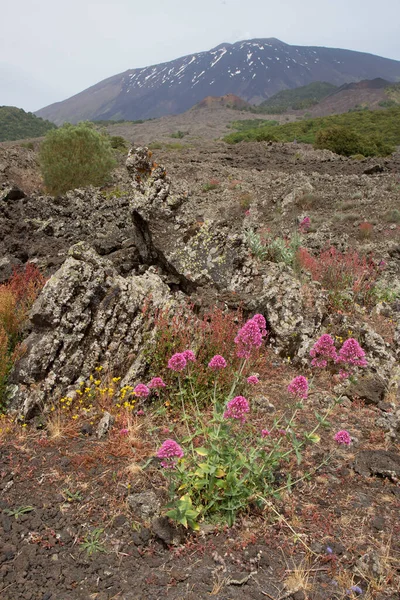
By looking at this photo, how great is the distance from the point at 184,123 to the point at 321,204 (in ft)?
293

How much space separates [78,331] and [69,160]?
14.9 metres

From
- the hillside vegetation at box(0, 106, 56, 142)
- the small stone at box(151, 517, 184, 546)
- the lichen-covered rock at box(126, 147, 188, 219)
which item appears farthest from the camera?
the hillside vegetation at box(0, 106, 56, 142)

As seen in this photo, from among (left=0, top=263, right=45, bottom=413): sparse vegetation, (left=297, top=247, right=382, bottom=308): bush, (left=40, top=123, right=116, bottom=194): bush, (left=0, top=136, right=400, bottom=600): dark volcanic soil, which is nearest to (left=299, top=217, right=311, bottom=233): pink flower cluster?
(left=297, top=247, right=382, bottom=308): bush

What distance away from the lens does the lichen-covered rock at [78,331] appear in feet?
13.3

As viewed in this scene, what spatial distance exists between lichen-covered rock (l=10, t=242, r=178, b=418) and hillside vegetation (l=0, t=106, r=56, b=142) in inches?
3592

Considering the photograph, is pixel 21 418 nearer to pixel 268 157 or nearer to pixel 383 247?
pixel 383 247

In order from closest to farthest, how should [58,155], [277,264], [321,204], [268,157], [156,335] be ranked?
1. [156,335]
2. [277,264]
3. [321,204]
4. [58,155]
5. [268,157]

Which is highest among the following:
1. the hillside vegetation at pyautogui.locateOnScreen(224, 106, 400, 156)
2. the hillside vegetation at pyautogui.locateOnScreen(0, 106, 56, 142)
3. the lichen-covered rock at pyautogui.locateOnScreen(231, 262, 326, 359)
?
the hillside vegetation at pyautogui.locateOnScreen(0, 106, 56, 142)

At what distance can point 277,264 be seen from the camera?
6.36 m

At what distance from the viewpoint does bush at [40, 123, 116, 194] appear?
1722 cm

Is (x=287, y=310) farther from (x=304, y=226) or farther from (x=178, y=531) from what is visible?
(x=304, y=226)

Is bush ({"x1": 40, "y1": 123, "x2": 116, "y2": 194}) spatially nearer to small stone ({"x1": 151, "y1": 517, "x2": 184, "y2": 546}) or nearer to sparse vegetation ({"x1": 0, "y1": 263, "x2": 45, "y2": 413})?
sparse vegetation ({"x1": 0, "y1": 263, "x2": 45, "y2": 413})

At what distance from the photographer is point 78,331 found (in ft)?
14.4

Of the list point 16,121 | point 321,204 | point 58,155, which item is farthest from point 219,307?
point 16,121
